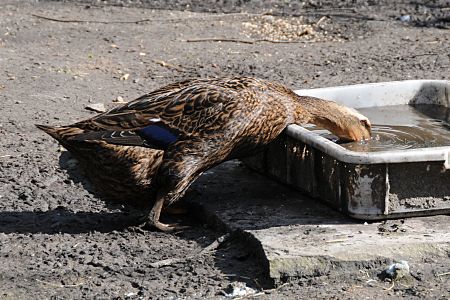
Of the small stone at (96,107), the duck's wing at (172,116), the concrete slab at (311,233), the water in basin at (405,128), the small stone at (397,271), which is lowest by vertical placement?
the small stone at (397,271)

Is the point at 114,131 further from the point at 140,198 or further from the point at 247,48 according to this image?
the point at 247,48

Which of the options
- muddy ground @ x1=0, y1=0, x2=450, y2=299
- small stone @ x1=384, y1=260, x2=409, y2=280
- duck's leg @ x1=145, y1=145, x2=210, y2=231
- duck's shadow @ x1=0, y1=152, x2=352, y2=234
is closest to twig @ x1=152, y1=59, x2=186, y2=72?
muddy ground @ x1=0, y1=0, x2=450, y2=299

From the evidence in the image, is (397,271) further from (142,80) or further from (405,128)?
(142,80)

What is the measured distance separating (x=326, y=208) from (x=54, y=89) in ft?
12.1

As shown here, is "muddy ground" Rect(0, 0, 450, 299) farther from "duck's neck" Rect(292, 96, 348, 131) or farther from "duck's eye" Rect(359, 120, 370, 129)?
"duck's eye" Rect(359, 120, 370, 129)

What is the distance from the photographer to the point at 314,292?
4977mm

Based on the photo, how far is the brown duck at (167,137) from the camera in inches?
226

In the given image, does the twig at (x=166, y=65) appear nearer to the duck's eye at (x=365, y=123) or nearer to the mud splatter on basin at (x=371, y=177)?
the duck's eye at (x=365, y=123)

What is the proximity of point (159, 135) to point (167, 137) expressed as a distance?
48 mm

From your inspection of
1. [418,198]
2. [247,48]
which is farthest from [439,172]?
[247,48]

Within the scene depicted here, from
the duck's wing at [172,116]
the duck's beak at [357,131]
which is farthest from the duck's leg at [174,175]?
the duck's beak at [357,131]

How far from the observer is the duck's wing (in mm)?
→ 5758

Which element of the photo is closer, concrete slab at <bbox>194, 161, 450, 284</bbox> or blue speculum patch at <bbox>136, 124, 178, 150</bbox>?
concrete slab at <bbox>194, 161, 450, 284</bbox>

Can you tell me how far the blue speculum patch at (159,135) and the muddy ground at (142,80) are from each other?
0.55m
